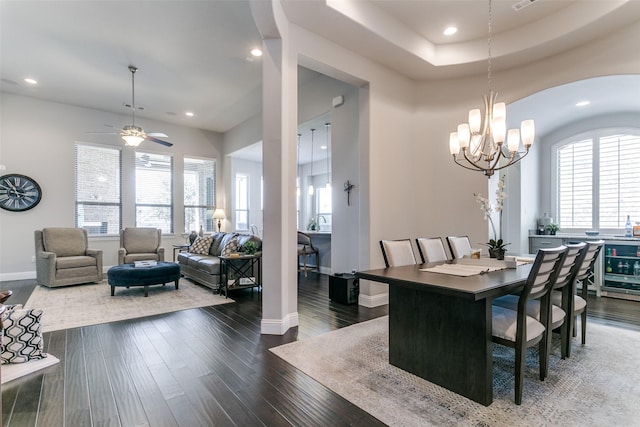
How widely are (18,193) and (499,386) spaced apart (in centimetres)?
873

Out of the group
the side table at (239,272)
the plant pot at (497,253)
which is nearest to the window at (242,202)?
the side table at (239,272)

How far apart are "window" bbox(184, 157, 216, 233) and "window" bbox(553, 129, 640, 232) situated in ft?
27.5

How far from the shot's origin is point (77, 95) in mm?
6570

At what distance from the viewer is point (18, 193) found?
6.42 meters

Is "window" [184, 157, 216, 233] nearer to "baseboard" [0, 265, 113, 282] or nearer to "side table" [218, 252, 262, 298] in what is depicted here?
"baseboard" [0, 265, 113, 282]

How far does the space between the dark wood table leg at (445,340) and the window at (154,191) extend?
7423 mm

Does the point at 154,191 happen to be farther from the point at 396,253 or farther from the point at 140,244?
the point at 396,253

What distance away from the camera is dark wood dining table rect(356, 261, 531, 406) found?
209 centimetres

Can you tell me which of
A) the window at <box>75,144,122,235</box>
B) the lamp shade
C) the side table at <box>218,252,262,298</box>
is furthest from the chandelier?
the window at <box>75,144,122,235</box>

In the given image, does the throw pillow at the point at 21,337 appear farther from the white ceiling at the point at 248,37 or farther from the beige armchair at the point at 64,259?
the white ceiling at the point at 248,37

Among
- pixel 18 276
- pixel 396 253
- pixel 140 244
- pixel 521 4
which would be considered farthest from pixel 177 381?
pixel 18 276

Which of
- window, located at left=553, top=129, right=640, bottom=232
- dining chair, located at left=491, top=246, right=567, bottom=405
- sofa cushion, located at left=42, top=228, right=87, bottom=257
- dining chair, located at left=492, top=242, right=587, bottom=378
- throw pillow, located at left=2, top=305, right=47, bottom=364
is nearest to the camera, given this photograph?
dining chair, located at left=491, top=246, right=567, bottom=405

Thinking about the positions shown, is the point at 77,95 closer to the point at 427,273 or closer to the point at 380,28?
the point at 380,28

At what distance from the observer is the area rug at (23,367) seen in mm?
2461
